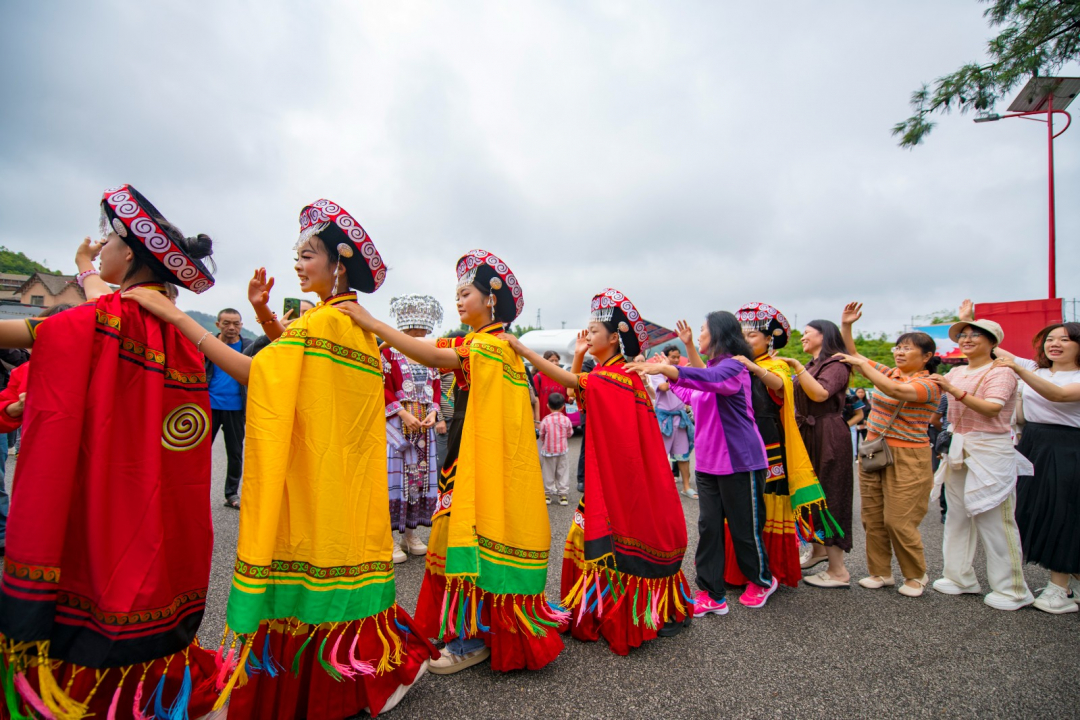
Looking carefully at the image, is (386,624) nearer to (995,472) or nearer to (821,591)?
(821,591)

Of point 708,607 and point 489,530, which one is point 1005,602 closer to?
point 708,607

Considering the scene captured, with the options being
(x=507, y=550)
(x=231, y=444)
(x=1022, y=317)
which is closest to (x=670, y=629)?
(x=507, y=550)

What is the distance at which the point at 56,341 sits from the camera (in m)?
1.74

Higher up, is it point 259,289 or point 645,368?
point 259,289

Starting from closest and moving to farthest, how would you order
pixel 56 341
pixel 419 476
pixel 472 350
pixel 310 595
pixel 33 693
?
pixel 33 693
pixel 56 341
pixel 310 595
pixel 472 350
pixel 419 476

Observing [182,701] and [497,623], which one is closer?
[182,701]

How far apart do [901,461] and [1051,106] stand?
10065 mm

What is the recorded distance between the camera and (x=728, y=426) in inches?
142

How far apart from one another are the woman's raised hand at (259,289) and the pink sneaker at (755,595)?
139 inches

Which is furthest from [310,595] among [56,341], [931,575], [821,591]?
[931,575]

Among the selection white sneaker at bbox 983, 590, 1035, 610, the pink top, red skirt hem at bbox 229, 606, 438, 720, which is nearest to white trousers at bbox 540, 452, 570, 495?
the pink top

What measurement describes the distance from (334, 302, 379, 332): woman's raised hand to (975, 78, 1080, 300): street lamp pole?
927 cm

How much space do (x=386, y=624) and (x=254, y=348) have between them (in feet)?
10.8

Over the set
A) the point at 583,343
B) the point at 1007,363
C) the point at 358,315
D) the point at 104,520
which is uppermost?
the point at 358,315
